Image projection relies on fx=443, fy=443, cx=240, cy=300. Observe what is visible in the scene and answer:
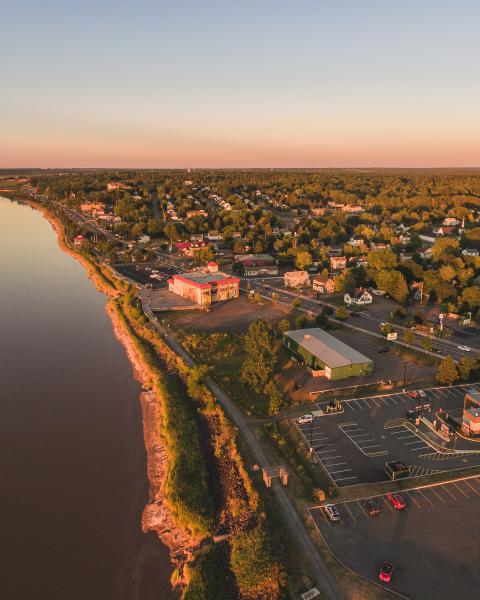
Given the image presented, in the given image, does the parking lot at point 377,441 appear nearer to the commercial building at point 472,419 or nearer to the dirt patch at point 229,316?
the commercial building at point 472,419

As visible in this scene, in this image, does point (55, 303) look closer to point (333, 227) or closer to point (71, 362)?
point (71, 362)

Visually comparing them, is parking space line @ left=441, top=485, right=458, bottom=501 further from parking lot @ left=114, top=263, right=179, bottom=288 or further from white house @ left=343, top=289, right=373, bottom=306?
parking lot @ left=114, top=263, right=179, bottom=288

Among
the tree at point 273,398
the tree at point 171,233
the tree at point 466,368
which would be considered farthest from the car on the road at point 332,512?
the tree at point 171,233

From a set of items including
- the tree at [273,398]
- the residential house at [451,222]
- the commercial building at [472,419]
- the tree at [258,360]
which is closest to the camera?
the commercial building at [472,419]

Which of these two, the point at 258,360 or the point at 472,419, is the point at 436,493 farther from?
the point at 258,360

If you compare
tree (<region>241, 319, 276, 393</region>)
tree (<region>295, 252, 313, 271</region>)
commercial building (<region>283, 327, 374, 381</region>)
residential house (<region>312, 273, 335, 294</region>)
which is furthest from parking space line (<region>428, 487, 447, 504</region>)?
tree (<region>295, 252, 313, 271</region>)

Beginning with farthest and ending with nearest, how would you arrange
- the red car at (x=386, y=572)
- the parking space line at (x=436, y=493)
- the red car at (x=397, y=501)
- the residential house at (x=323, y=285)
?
the residential house at (x=323, y=285)
the parking space line at (x=436, y=493)
the red car at (x=397, y=501)
the red car at (x=386, y=572)

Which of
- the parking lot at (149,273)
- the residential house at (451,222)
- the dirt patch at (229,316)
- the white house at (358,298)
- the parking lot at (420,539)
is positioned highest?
the residential house at (451,222)

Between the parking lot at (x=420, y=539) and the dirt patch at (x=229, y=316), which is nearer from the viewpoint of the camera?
the parking lot at (x=420, y=539)
